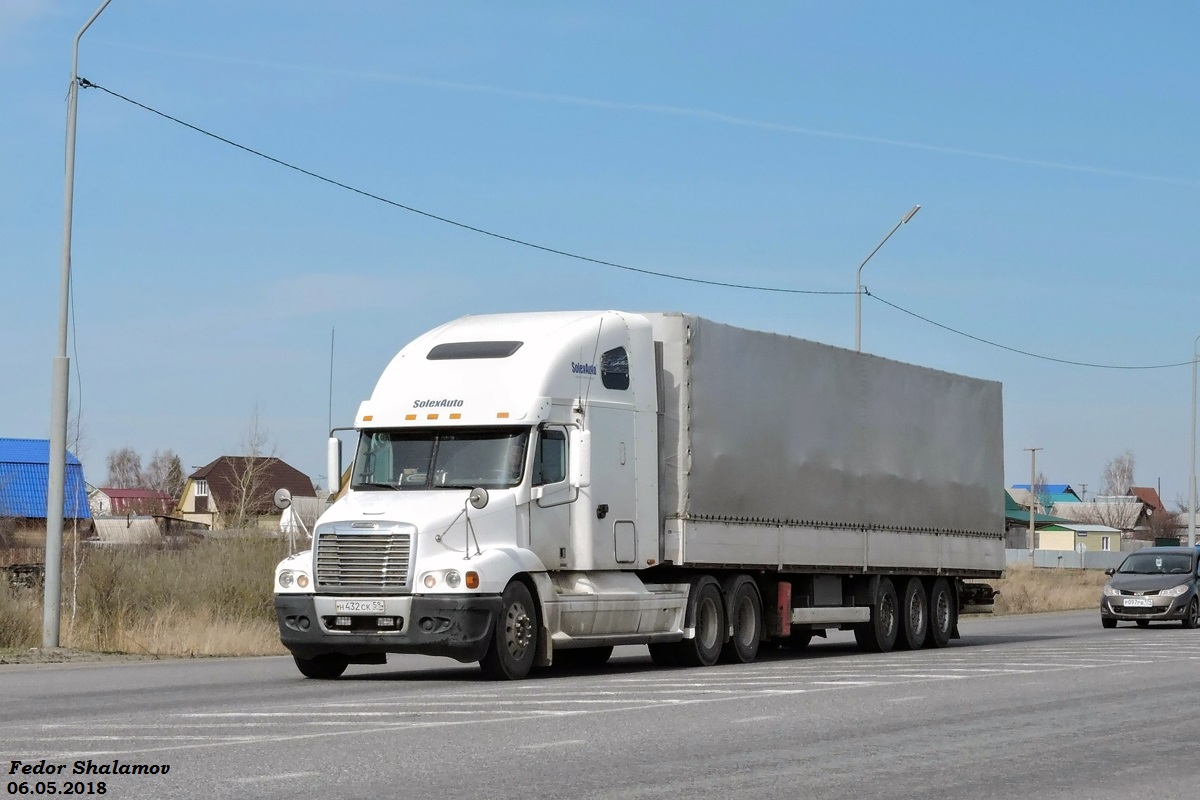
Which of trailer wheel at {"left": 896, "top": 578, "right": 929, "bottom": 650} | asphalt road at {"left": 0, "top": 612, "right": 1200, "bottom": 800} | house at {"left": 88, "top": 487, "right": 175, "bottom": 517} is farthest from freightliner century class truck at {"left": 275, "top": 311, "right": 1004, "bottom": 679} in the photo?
house at {"left": 88, "top": 487, "right": 175, "bottom": 517}

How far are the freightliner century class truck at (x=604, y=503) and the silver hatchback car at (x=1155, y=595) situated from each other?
10.5m

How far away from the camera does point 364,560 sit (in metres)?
17.5

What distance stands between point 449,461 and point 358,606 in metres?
1.92

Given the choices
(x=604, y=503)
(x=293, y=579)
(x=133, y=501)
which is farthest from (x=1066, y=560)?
(x=133, y=501)

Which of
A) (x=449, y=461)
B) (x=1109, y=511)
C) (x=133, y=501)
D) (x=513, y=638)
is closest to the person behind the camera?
(x=513, y=638)

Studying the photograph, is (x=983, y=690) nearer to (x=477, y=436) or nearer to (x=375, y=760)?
(x=477, y=436)

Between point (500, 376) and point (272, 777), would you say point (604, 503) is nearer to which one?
point (500, 376)

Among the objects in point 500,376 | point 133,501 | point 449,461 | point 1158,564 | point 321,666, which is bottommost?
point 321,666

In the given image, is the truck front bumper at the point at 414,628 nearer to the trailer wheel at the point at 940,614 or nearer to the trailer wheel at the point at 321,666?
the trailer wheel at the point at 321,666

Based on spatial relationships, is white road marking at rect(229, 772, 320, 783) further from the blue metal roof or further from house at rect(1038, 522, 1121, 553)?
house at rect(1038, 522, 1121, 553)

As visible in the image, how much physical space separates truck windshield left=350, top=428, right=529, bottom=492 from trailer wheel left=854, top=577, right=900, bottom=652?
8.21 meters

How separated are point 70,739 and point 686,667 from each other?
399 inches

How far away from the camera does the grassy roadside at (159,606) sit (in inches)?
932

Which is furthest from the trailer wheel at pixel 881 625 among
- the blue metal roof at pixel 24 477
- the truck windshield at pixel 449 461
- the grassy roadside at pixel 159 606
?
the blue metal roof at pixel 24 477
